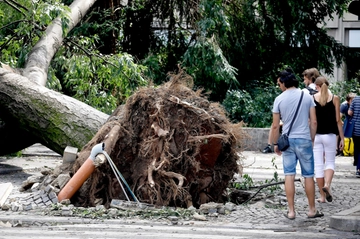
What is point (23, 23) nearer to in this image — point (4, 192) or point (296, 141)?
point (4, 192)

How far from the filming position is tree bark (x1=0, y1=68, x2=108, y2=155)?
38.8 ft

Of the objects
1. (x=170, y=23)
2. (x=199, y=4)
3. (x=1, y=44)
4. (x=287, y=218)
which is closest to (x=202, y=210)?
(x=287, y=218)

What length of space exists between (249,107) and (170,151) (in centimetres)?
1282

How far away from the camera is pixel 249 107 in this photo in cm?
2206

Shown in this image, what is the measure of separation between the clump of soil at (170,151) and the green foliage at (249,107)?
39.3ft

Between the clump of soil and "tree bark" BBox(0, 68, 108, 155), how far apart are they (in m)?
1.82

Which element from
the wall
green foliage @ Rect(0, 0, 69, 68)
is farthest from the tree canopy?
the wall

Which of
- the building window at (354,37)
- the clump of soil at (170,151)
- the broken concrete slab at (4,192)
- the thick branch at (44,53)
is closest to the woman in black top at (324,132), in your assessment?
the clump of soil at (170,151)

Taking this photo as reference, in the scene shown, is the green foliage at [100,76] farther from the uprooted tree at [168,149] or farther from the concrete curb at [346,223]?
the concrete curb at [346,223]

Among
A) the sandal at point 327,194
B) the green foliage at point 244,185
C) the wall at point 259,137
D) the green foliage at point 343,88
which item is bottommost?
the green foliage at point 244,185

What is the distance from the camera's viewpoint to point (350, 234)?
7.43 m

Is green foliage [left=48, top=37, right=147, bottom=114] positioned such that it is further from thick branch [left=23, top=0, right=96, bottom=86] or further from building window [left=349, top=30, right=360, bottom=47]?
building window [left=349, top=30, right=360, bottom=47]

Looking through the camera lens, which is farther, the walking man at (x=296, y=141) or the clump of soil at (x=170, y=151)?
the clump of soil at (x=170, y=151)

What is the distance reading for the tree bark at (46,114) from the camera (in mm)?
11812
